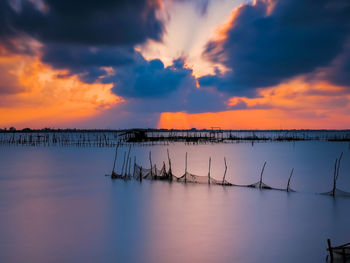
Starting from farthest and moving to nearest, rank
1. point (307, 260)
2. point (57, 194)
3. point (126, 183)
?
point (126, 183) → point (57, 194) → point (307, 260)

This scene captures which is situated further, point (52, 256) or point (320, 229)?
point (320, 229)

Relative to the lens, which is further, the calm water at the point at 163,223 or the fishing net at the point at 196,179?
the fishing net at the point at 196,179

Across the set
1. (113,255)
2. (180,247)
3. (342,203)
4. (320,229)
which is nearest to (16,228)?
(113,255)

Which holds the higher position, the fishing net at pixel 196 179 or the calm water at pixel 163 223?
the fishing net at pixel 196 179

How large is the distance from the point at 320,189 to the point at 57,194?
15.1 metres

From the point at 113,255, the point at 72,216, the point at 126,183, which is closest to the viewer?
the point at 113,255

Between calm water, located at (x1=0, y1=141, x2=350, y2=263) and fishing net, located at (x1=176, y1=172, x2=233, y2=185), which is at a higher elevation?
fishing net, located at (x1=176, y1=172, x2=233, y2=185)

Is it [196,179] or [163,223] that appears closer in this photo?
[163,223]

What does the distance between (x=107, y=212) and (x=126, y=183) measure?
564 cm

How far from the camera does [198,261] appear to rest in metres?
7.92

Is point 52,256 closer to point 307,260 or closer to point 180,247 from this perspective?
point 180,247

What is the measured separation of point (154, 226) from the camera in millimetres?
10812

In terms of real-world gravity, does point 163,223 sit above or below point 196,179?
below

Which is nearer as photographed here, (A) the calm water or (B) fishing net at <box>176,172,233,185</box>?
(A) the calm water
